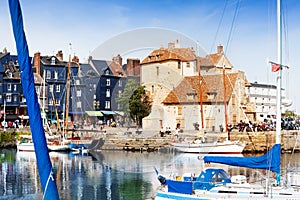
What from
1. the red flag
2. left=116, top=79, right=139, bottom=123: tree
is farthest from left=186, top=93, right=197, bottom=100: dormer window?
the red flag

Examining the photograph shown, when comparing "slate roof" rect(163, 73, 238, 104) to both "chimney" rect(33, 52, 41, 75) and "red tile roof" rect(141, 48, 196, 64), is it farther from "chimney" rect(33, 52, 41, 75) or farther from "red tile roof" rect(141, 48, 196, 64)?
"chimney" rect(33, 52, 41, 75)

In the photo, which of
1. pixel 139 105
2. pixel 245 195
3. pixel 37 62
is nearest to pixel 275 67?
pixel 245 195

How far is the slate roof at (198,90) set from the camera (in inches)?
2272

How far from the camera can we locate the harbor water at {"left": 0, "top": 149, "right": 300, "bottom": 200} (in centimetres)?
2306

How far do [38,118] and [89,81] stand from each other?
2806 inches

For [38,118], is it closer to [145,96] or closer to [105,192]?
[105,192]

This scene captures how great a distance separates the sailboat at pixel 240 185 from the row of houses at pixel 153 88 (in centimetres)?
3346

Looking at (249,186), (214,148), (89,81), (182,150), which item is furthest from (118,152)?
(249,186)

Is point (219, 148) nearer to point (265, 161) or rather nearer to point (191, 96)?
point (191, 96)

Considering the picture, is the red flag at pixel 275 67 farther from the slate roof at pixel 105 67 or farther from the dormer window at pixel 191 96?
the slate roof at pixel 105 67

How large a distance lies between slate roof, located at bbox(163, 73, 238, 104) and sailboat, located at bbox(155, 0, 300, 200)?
39.0 metres

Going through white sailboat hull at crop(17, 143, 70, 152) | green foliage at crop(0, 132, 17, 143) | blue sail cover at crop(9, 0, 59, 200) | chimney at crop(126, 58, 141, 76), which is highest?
chimney at crop(126, 58, 141, 76)

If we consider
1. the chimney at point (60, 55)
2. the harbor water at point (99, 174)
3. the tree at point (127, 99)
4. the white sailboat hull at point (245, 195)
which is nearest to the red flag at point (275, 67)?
the white sailboat hull at point (245, 195)

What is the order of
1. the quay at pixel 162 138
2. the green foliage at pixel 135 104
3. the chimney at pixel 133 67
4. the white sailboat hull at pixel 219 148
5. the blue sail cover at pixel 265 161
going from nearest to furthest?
1. the blue sail cover at pixel 265 161
2. the white sailboat hull at pixel 219 148
3. the quay at pixel 162 138
4. the green foliage at pixel 135 104
5. the chimney at pixel 133 67
